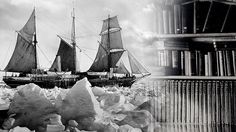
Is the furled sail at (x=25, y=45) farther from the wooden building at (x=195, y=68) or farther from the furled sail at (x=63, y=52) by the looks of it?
the wooden building at (x=195, y=68)

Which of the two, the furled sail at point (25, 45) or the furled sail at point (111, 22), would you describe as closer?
the furled sail at point (25, 45)

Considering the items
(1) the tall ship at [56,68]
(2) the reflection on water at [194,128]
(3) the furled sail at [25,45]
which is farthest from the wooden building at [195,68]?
(3) the furled sail at [25,45]

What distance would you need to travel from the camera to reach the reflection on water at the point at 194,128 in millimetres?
1547

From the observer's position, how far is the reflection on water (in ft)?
5.08

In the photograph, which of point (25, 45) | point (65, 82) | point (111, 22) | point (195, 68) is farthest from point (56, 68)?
point (195, 68)

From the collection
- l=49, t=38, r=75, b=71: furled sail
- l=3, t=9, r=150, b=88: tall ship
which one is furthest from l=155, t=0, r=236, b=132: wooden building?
l=49, t=38, r=75, b=71: furled sail

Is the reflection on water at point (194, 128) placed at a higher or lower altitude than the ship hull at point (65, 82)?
lower

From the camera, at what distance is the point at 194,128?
1.57m

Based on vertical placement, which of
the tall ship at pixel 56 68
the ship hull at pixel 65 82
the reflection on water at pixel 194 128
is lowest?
the reflection on water at pixel 194 128

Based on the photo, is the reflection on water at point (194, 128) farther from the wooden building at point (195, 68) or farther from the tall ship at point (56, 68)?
the tall ship at point (56, 68)

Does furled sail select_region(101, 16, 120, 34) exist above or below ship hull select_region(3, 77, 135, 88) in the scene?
above

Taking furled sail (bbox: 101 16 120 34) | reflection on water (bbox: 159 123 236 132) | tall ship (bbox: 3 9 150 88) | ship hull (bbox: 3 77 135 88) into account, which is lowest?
reflection on water (bbox: 159 123 236 132)

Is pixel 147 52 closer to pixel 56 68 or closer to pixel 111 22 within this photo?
pixel 111 22

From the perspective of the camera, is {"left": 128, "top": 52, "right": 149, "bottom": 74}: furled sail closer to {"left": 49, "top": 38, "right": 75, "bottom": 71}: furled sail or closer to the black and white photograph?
the black and white photograph
